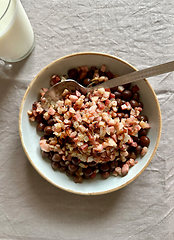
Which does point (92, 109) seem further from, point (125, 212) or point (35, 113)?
point (125, 212)

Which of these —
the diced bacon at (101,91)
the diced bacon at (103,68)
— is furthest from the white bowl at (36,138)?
the diced bacon at (101,91)

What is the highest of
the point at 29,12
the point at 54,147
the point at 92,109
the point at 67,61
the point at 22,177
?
the point at 29,12

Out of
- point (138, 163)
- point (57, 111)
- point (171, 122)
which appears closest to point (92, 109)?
point (57, 111)

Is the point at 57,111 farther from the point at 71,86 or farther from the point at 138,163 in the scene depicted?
the point at 138,163

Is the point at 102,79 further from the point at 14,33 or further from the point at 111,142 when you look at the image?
the point at 14,33

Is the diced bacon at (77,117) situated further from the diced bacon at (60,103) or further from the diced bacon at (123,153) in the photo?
the diced bacon at (123,153)

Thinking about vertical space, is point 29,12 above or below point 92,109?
above

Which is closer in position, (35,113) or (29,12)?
(35,113)
